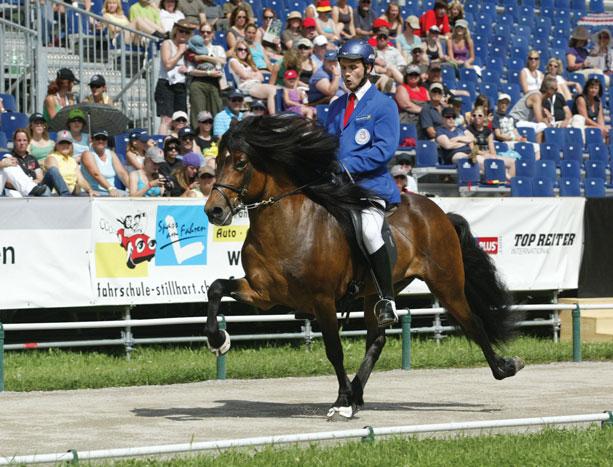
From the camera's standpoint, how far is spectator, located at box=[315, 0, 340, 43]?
24188mm

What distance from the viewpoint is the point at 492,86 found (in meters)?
26.1

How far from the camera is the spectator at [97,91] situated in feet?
61.6

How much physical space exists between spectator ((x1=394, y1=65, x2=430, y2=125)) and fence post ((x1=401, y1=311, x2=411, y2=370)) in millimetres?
7829

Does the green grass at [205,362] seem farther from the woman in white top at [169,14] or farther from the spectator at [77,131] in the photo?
the woman in white top at [169,14]

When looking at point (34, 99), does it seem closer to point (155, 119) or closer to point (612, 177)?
point (155, 119)

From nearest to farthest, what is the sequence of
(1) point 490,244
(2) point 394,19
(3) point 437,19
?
(1) point 490,244
(2) point 394,19
(3) point 437,19

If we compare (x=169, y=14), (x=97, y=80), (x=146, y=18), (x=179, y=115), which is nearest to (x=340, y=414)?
→ (x=179, y=115)

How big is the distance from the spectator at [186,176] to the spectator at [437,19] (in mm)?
10748

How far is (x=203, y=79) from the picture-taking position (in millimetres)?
20234

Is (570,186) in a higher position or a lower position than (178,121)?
lower

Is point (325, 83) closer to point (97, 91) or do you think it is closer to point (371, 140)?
point (97, 91)

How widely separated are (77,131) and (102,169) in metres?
0.86

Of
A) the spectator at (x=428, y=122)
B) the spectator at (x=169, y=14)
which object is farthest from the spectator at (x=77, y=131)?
the spectator at (x=428, y=122)

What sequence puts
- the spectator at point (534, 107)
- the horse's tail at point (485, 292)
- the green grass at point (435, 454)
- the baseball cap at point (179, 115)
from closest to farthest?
1. the green grass at point (435, 454)
2. the horse's tail at point (485, 292)
3. the baseball cap at point (179, 115)
4. the spectator at point (534, 107)
